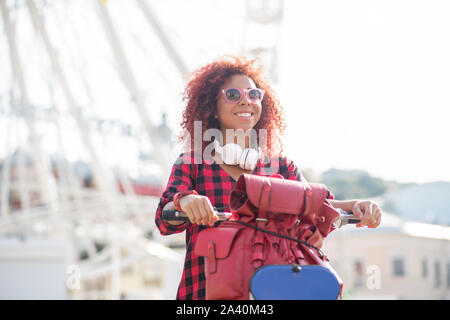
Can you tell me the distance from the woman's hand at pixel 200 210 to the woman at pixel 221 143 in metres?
0.11

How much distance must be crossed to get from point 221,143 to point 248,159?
0.55 feet

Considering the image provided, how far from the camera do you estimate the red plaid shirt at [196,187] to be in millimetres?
1702

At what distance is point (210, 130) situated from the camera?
1.99 m

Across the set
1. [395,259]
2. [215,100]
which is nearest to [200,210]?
[215,100]

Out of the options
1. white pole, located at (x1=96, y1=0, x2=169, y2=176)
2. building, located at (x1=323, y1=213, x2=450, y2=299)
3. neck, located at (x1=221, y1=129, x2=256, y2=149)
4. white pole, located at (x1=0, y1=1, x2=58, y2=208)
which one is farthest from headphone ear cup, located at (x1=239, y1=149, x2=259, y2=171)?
white pole, located at (x1=0, y1=1, x2=58, y2=208)

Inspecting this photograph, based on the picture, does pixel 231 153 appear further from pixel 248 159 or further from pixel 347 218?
pixel 347 218

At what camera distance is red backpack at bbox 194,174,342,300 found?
4.54ft

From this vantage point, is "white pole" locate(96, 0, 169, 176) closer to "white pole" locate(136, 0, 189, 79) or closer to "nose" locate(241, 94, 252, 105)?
"white pole" locate(136, 0, 189, 79)

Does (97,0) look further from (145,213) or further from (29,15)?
(145,213)

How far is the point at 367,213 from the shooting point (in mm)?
1632

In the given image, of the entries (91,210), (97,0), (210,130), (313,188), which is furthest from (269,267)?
(91,210)

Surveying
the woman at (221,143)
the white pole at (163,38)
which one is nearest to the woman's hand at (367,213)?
the woman at (221,143)

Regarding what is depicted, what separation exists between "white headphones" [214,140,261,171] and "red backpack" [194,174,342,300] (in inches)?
13.7
